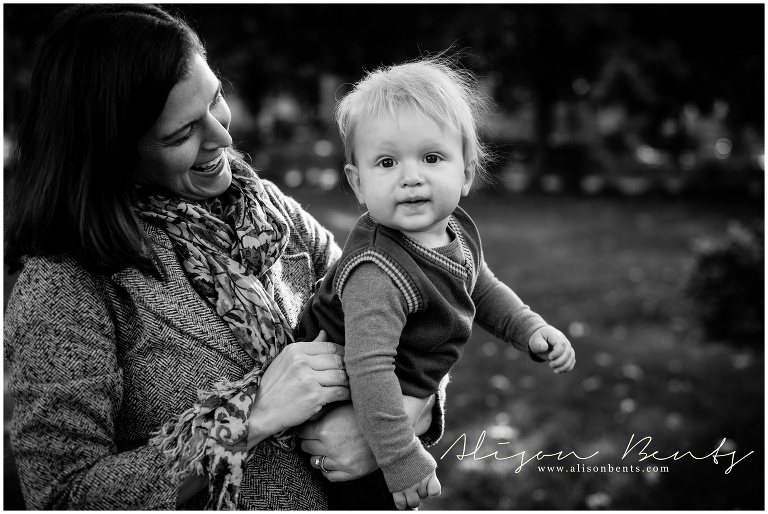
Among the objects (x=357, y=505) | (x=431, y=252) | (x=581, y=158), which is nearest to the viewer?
(x=431, y=252)

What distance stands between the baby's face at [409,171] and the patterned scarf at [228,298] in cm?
39

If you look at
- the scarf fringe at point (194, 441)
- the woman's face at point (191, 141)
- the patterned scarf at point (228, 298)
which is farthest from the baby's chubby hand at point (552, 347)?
the woman's face at point (191, 141)

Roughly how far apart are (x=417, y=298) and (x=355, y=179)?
1.45 feet

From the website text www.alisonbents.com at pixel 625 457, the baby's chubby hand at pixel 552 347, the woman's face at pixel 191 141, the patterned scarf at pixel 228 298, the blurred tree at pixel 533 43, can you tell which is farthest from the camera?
the blurred tree at pixel 533 43

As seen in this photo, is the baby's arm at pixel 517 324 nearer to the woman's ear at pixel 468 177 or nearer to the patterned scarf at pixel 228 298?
the woman's ear at pixel 468 177

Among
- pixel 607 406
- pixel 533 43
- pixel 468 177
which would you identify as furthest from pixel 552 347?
pixel 533 43

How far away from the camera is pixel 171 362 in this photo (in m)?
1.93

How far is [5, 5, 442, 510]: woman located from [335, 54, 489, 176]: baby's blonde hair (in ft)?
1.30

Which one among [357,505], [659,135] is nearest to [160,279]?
[357,505]

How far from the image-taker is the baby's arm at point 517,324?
2.33 meters

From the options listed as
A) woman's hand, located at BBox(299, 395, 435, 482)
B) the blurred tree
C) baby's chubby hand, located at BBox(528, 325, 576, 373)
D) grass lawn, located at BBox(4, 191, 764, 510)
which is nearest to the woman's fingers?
woman's hand, located at BBox(299, 395, 435, 482)

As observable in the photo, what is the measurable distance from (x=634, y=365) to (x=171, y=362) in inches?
205

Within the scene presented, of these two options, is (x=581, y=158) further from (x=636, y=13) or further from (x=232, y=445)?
(x=232, y=445)

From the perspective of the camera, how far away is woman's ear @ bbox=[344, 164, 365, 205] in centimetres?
209
